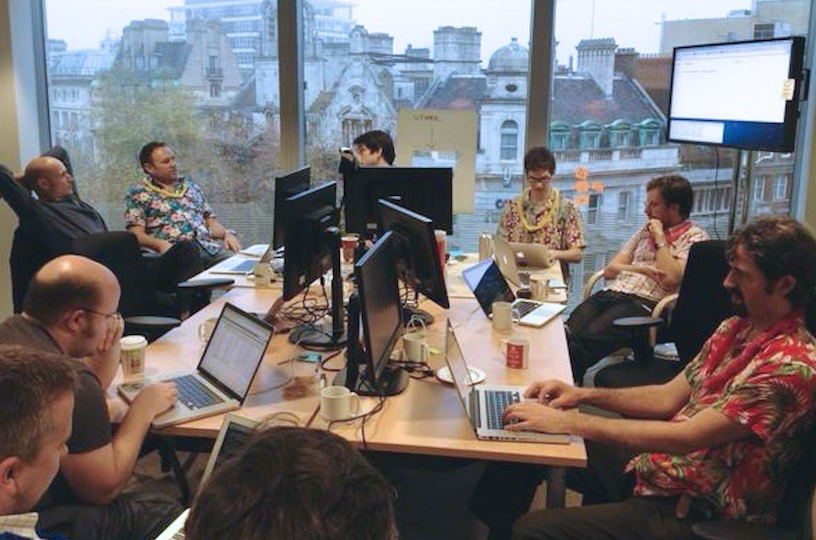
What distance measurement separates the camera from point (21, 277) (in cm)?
365

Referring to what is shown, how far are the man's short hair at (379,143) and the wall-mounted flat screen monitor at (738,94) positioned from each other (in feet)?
5.16

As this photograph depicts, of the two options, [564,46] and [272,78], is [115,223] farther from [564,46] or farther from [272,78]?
[564,46]

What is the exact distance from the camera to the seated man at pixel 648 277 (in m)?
3.60

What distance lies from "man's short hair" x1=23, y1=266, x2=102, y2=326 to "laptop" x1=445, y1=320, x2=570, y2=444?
3.24 feet

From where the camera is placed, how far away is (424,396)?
7.26 feet

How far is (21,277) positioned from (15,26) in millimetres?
2147

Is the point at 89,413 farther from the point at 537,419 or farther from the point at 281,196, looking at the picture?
the point at 281,196

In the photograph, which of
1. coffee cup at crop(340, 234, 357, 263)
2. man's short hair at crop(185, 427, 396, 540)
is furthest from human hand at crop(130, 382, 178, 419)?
coffee cup at crop(340, 234, 357, 263)

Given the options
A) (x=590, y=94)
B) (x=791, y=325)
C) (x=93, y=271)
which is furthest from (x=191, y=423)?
(x=590, y=94)

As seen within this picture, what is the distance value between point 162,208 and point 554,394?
121 inches

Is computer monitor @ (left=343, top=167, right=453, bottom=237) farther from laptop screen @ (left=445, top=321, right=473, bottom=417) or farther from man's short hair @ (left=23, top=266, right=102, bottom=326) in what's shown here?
man's short hair @ (left=23, top=266, right=102, bottom=326)

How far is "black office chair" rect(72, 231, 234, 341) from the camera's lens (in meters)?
3.01

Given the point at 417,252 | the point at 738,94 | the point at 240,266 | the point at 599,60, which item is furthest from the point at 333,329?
the point at 599,60

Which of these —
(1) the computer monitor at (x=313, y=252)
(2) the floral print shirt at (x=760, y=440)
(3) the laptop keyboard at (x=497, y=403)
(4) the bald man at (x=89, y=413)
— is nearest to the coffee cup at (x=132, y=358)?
(4) the bald man at (x=89, y=413)
